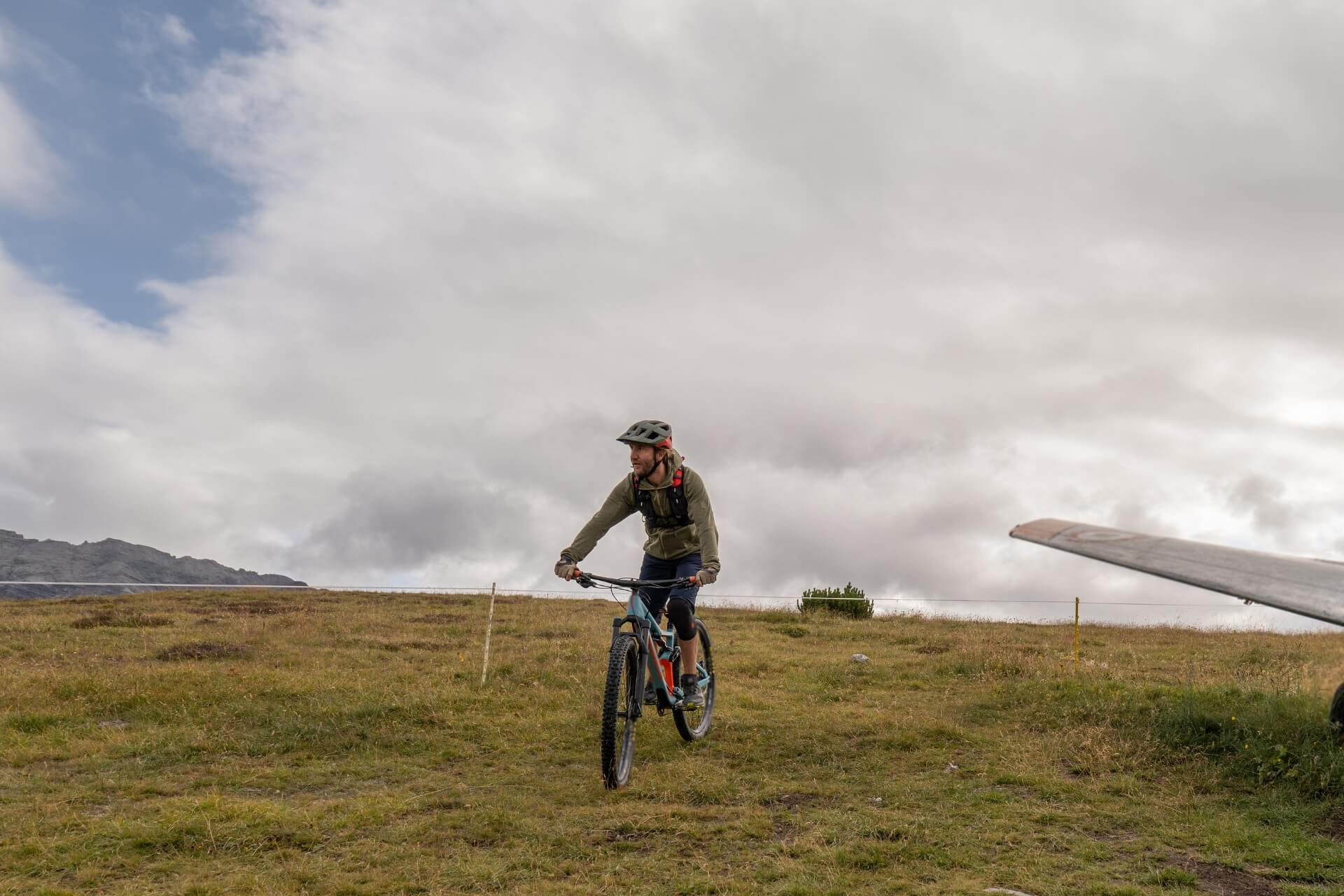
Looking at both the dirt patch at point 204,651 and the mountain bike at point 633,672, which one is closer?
the mountain bike at point 633,672

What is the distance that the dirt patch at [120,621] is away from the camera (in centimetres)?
2003

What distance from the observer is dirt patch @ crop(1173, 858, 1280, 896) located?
20.5ft

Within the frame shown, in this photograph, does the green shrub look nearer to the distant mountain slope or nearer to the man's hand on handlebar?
the man's hand on handlebar

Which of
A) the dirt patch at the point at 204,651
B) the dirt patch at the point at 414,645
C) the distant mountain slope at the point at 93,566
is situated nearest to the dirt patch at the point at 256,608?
the dirt patch at the point at 204,651

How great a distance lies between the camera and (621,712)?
8.42 m

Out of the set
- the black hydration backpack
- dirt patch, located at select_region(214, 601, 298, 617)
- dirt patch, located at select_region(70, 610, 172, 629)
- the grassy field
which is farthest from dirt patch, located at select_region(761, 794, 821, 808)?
dirt patch, located at select_region(214, 601, 298, 617)

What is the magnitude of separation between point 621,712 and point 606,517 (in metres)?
1.86

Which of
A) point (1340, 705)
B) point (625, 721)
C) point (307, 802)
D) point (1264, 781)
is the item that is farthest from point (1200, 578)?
point (307, 802)

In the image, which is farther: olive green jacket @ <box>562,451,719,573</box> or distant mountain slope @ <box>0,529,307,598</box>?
distant mountain slope @ <box>0,529,307,598</box>

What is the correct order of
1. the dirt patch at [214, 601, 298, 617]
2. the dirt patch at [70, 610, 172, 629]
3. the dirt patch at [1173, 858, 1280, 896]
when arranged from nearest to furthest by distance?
1. the dirt patch at [1173, 858, 1280, 896]
2. the dirt patch at [70, 610, 172, 629]
3. the dirt patch at [214, 601, 298, 617]

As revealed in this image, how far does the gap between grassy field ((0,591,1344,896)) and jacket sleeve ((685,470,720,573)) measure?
202 cm

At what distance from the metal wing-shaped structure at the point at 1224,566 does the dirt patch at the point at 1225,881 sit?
3145mm

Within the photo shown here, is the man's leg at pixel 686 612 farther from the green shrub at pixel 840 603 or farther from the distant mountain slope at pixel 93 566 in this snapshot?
the distant mountain slope at pixel 93 566

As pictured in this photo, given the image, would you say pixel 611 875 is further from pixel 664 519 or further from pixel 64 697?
pixel 64 697
